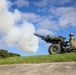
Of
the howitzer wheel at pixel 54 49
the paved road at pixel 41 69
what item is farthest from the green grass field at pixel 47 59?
the howitzer wheel at pixel 54 49

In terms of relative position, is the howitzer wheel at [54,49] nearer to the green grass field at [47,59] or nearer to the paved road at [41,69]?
the green grass field at [47,59]

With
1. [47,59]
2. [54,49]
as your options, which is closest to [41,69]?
[47,59]

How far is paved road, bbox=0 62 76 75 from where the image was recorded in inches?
490

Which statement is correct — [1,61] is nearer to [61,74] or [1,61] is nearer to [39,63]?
[39,63]

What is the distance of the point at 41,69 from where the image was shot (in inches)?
520

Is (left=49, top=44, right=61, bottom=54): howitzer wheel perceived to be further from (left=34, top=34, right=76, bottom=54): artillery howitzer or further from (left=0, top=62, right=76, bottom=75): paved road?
(left=0, top=62, right=76, bottom=75): paved road

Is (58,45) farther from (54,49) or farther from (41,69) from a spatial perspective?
(41,69)

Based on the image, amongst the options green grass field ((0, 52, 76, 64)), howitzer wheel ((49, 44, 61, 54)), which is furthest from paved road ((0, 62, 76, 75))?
howitzer wheel ((49, 44, 61, 54))

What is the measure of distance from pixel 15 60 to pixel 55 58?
99.6 inches

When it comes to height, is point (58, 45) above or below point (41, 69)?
above

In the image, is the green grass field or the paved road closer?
the paved road

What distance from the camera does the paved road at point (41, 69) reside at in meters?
12.5

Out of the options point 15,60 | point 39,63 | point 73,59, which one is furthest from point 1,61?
point 73,59

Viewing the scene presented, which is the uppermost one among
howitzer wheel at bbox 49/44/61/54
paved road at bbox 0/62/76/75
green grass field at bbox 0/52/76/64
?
howitzer wheel at bbox 49/44/61/54
